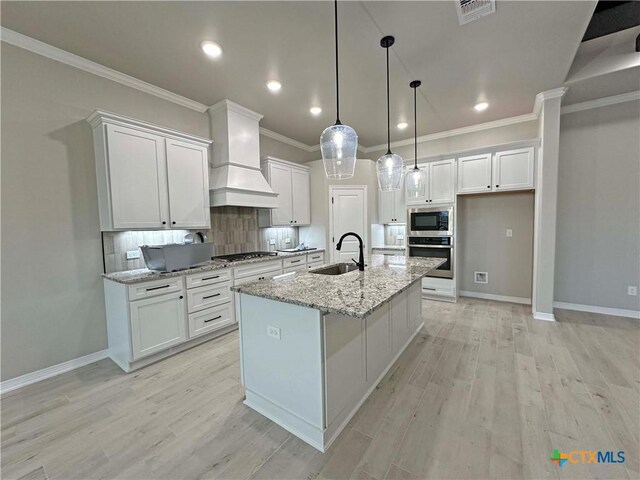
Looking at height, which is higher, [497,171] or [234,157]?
[234,157]

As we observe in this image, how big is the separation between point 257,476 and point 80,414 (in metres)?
1.48

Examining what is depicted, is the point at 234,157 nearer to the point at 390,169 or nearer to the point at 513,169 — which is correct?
the point at 390,169

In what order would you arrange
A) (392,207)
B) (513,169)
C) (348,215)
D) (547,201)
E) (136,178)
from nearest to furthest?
1. (136,178)
2. (547,201)
3. (513,169)
4. (348,215)
5. (392,207)

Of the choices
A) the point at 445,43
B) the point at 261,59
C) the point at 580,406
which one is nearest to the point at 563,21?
the point at 445,43

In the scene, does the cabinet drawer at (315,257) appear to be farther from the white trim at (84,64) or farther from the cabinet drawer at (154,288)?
the white trim at (84,64)

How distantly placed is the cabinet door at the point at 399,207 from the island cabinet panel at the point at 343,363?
3.27m

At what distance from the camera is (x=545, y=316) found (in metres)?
3.44

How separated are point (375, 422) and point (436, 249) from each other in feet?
10.3

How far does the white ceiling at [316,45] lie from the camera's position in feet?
6.44

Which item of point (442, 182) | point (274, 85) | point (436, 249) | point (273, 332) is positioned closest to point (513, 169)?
point (442, 182)

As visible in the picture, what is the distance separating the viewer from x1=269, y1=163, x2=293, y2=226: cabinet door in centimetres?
420

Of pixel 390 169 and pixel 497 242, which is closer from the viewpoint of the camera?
pixel 390 169

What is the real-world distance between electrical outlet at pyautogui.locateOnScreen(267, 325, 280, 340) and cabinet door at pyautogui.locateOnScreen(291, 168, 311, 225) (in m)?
2.94

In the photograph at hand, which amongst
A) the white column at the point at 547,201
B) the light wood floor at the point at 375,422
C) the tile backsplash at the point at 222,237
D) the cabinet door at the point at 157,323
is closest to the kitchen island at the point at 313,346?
the light wood floor at the point at 375,422
